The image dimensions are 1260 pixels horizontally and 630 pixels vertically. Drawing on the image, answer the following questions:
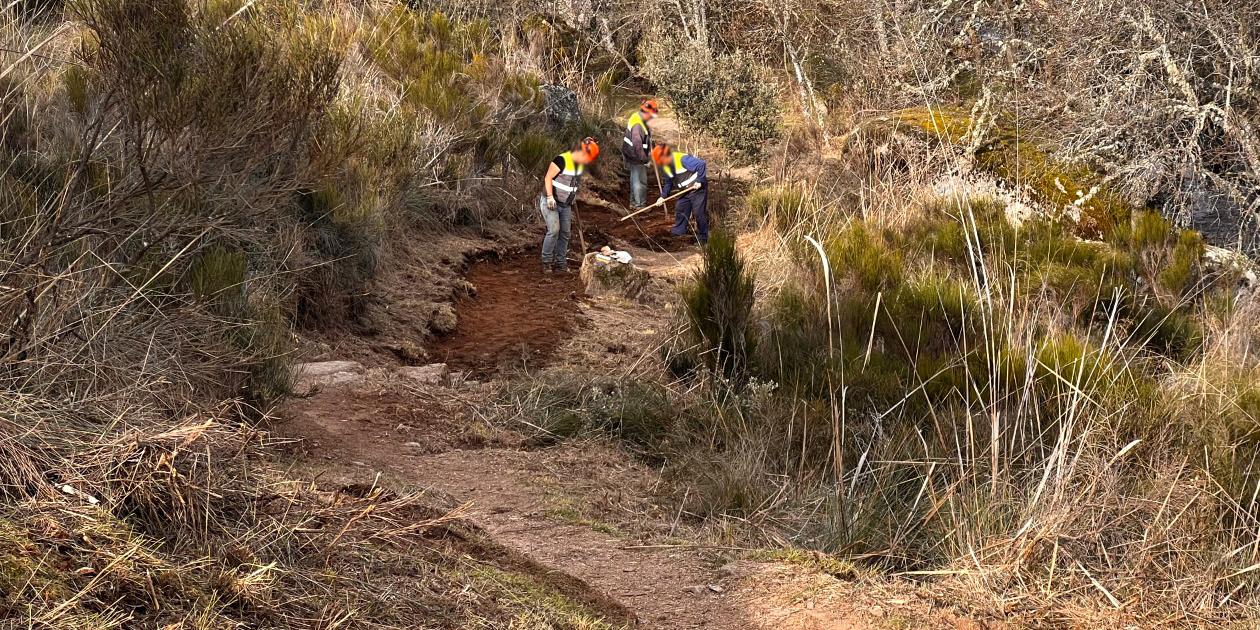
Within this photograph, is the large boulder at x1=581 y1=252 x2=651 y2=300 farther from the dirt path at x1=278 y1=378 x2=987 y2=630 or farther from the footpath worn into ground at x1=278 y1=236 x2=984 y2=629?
the dirt path at x1=278 y1=378 x2=987 y2=630

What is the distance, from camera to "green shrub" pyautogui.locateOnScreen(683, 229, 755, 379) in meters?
6.18

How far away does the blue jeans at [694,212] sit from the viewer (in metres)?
10.7

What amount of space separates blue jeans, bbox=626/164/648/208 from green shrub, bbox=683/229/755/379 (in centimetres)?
544

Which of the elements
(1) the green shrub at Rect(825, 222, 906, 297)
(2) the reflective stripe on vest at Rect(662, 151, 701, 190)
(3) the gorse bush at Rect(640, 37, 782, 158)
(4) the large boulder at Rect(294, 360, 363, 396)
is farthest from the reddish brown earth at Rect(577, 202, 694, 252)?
(4) the large boulder at Rect(294, 360, 363, 396)

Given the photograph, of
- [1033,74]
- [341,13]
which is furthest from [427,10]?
[1033,74]

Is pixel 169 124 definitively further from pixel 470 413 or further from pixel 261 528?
pixel 261 528

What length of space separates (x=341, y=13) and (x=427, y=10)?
239 cm

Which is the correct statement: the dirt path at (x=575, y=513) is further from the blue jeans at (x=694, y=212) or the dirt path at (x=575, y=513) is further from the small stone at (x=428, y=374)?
the blue jeans at (x=694, y=212)

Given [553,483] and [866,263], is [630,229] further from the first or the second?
[553,483]

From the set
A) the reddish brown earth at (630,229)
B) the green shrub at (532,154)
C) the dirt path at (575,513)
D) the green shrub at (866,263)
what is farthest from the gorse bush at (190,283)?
the green shrub at (866,263)

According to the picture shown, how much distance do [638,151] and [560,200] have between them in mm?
2373

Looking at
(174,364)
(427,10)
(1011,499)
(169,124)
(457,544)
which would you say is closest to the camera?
(457,544)

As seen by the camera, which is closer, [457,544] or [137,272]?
[457,544]

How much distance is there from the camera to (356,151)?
8.18 meters
